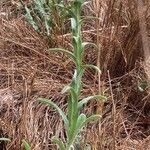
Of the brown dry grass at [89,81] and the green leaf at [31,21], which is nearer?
the brown dry grass at [89,81]

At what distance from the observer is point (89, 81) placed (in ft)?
7.73

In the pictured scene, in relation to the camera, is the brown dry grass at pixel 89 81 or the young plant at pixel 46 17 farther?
the young plant at pixel 46 17

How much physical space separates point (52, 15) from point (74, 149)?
3.20ft

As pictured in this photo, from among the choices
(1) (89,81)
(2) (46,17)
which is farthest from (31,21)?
(1) (89,81)

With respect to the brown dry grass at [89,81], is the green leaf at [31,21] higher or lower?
higher

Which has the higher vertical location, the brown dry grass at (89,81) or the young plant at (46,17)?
the young plant at (46,17)

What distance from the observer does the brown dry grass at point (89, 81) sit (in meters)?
2.01

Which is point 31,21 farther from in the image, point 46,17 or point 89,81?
point 89,81

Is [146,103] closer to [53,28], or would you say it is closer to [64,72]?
[64,72]

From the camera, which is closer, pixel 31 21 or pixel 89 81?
pixel 89 81

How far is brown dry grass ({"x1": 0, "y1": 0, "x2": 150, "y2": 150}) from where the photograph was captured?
201 centimetres

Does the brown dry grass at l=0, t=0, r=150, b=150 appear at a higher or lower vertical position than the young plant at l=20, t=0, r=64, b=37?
lower

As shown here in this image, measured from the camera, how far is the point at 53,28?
257 centimetres

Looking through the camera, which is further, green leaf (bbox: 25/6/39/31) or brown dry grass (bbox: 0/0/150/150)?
green leaf (bbox: 25/6/39/31)
